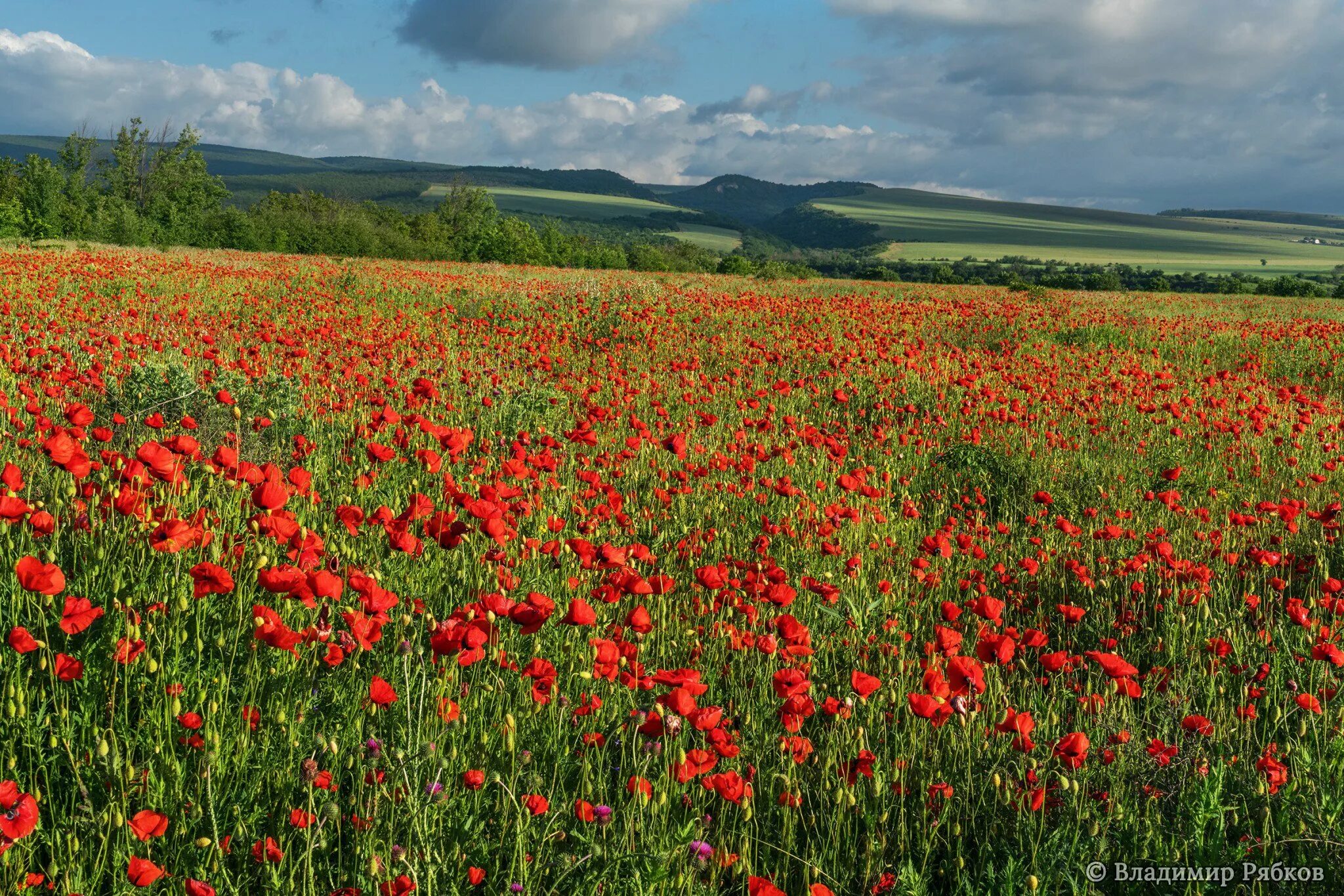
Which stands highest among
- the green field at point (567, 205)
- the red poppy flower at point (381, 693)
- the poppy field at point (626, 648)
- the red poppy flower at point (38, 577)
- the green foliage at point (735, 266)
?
the green field at point (567, 205)

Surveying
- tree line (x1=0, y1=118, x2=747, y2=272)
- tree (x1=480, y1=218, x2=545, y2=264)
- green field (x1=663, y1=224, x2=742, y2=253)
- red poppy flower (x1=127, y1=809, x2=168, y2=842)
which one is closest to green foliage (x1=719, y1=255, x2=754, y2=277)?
tree line (x1=0, y1=118, x2=747, y2=272)

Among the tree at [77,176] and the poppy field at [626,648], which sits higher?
the tree at [77,176]

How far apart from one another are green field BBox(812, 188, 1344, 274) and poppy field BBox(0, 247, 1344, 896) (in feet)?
330

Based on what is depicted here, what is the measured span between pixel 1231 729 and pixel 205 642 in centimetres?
317

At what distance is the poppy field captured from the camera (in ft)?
6.33

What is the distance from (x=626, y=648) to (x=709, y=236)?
145334 millimetres

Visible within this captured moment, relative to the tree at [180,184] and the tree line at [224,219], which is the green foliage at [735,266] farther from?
the tree at [180,184]

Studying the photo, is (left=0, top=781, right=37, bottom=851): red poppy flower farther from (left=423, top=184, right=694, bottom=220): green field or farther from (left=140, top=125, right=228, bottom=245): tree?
(left=423, top=184, right=694, bottom=220): green field

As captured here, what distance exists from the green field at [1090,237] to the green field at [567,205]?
145 feet

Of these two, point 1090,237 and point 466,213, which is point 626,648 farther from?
point 1090,237

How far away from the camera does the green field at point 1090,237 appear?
106750mm

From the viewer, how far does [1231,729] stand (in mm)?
2652

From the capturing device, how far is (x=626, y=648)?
98.0 inches

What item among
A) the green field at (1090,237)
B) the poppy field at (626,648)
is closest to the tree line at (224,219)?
the poppy field at (626,648)
